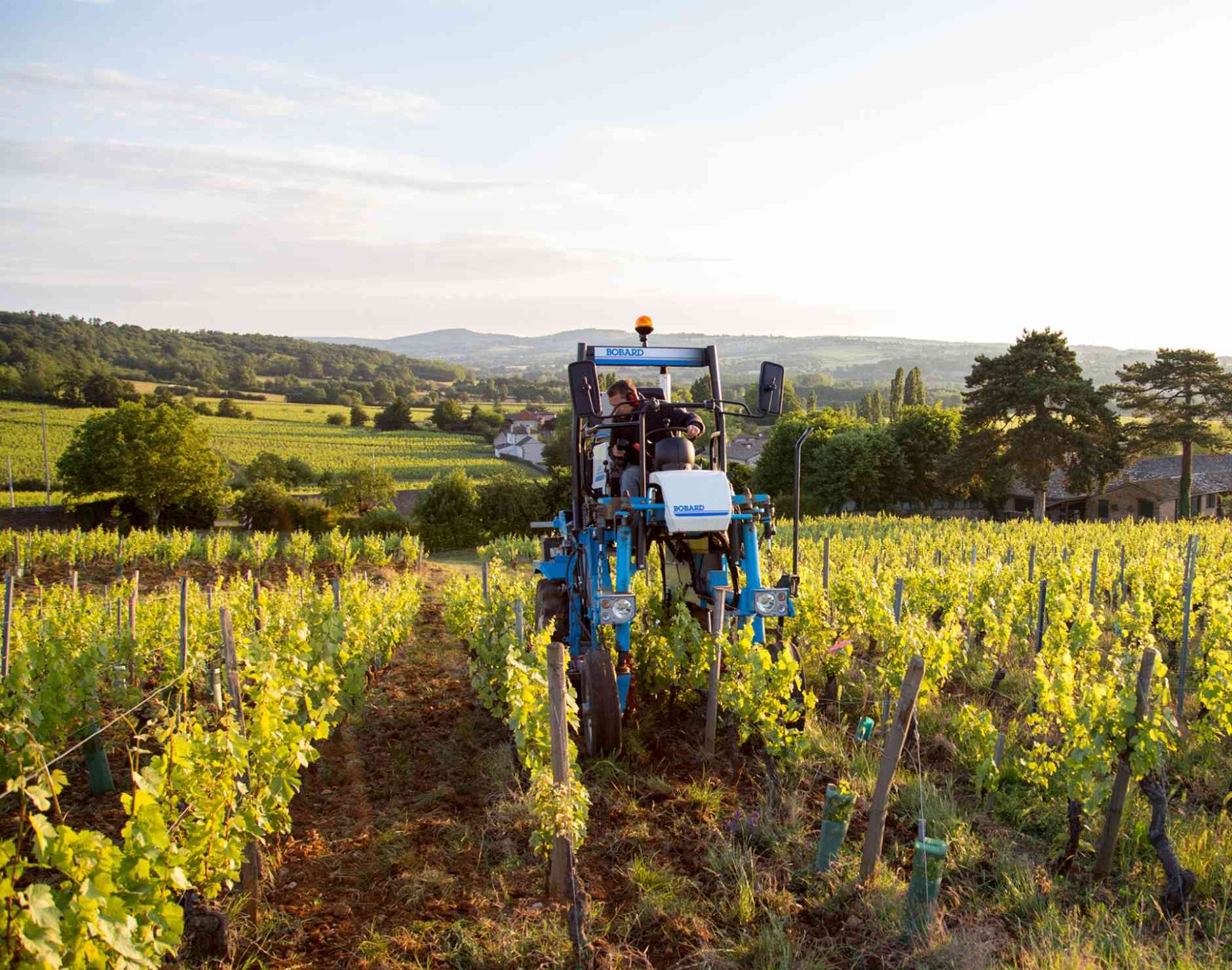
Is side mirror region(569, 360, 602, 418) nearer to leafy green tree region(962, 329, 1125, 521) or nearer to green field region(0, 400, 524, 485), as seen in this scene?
leafy green tree region(962, 329, 1125, 521)

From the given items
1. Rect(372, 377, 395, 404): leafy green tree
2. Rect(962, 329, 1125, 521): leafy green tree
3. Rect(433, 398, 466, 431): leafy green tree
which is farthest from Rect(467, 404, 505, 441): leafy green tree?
Rect(962, 329, 1125, 521): leafy green tree

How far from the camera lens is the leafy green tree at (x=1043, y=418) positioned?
116 feet

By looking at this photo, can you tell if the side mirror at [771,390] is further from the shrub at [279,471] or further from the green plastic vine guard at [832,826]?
A: the shrub at [279,471]

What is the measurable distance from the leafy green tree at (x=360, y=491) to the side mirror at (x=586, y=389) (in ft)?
103

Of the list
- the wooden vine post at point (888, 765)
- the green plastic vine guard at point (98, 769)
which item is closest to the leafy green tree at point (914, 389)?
the wooden vine post at point (888, 765)

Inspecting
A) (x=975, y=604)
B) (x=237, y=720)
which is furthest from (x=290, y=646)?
(x=975, y=604)

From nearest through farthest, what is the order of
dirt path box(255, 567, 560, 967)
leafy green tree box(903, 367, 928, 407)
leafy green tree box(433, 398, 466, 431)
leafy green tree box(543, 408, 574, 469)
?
dirt path box(255, 567, 560, 967) < leafy green tree box(543, 408, 574, 469) < leafy green tree box(903, 367, 928, 407) < leafy green tree box(433, 398, 466, 431)

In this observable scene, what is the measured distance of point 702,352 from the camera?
7461 millimetres

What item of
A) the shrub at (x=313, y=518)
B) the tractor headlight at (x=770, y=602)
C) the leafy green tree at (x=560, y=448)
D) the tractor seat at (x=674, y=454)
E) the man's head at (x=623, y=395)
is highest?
the man's head at (x=623, y=395)

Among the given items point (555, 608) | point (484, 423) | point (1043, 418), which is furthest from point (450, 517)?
point (484, 423)

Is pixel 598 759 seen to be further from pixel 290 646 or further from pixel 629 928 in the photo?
pixel 290 646

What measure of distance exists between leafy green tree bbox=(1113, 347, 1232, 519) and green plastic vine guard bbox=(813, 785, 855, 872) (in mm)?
37556

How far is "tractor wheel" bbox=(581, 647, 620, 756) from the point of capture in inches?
234

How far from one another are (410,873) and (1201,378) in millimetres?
43084
